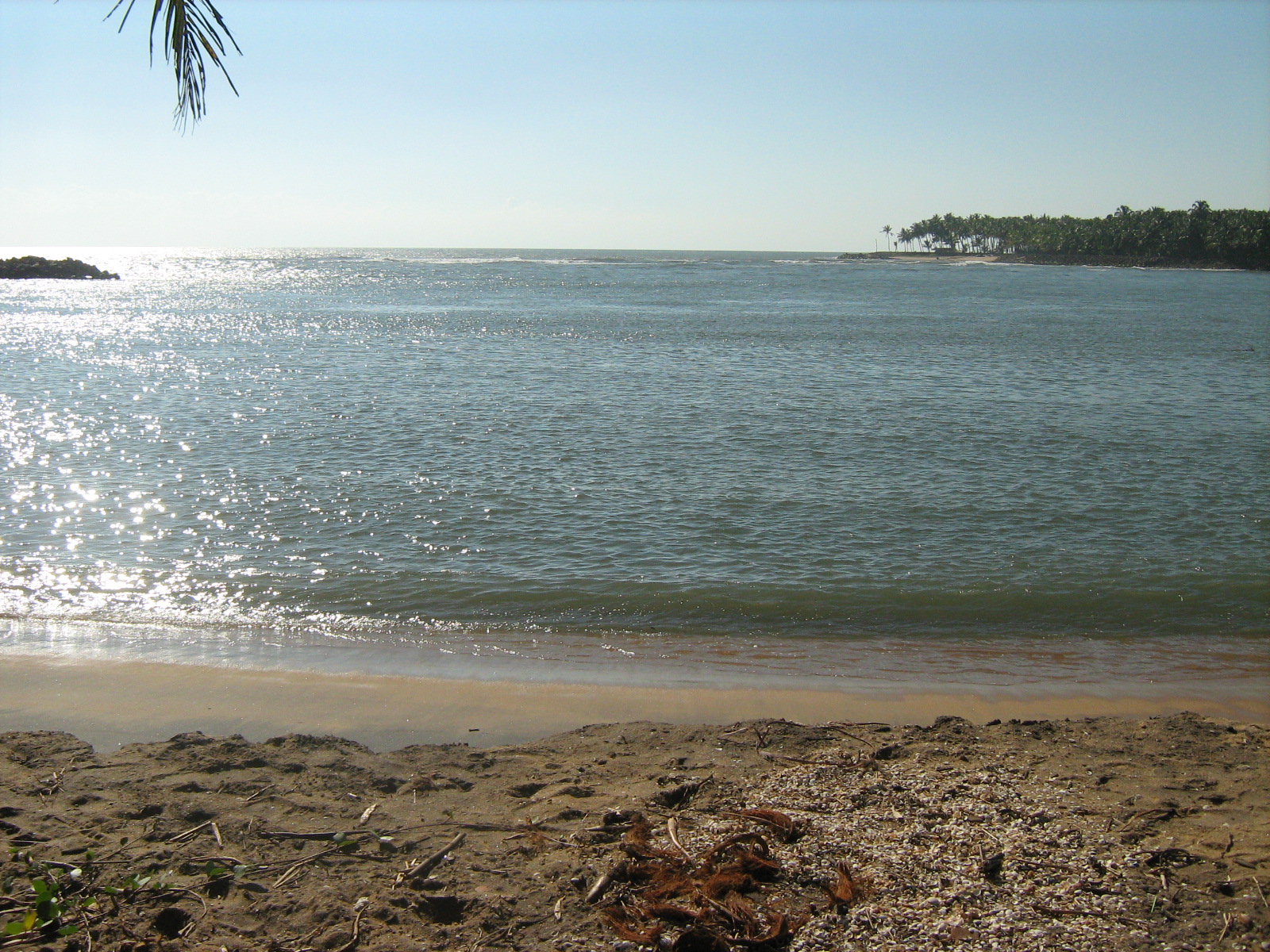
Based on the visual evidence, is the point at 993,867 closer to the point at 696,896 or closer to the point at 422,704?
the point at 696,896

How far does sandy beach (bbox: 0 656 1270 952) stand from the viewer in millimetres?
4332

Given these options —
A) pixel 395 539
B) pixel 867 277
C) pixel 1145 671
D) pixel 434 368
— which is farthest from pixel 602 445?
pixel 867 277

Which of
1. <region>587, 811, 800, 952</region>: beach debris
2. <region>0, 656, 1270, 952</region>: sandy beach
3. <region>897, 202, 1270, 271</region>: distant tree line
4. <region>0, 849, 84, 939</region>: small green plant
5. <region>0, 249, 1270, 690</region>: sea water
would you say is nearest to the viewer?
<region>0, 849, 84, 939</region>: small green plant

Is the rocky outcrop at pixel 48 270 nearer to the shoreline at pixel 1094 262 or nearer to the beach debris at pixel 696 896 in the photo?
the beach debris at pixel 696 896

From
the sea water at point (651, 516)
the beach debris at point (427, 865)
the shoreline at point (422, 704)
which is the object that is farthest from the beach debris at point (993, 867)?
the sea water at point (651, 516)

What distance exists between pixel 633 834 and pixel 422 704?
386cm

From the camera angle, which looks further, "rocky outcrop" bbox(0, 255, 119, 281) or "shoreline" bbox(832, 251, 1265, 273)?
"shoreline" bbox(832, 251, 1265, 273)

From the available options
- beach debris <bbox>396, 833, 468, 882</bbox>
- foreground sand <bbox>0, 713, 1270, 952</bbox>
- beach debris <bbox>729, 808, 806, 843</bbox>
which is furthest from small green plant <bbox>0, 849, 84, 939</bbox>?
beach debris <bbox>729, 808, 806, 843</bbox>

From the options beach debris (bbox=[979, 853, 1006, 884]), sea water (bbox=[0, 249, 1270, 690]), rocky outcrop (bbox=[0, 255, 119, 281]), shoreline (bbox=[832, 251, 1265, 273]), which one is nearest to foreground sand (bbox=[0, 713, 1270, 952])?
beach debris (bbox=[979, 853, 1006, 884])

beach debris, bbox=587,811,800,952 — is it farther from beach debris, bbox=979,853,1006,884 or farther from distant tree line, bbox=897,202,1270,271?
distant tree line, bbox=897,202,1270,271

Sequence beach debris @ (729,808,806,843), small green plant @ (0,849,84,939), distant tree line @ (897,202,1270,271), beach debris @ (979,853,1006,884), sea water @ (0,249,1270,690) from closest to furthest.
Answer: small green plant @ (0,849,84,939) → beach debris @ (979,853,1006,884) → beach debris @ (729,808,806,843) → sea water @ (0,249,1270,690) → distant tree line @ (897,202,1270,271)

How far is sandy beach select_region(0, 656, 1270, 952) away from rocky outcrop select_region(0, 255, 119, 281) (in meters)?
124

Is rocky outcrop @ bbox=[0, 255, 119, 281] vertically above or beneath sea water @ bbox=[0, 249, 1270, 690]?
above

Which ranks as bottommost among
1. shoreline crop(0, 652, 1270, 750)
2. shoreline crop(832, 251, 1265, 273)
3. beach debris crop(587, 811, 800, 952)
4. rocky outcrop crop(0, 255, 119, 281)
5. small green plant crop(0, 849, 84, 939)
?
shoreline crop(0, 652, 1270, 750)
